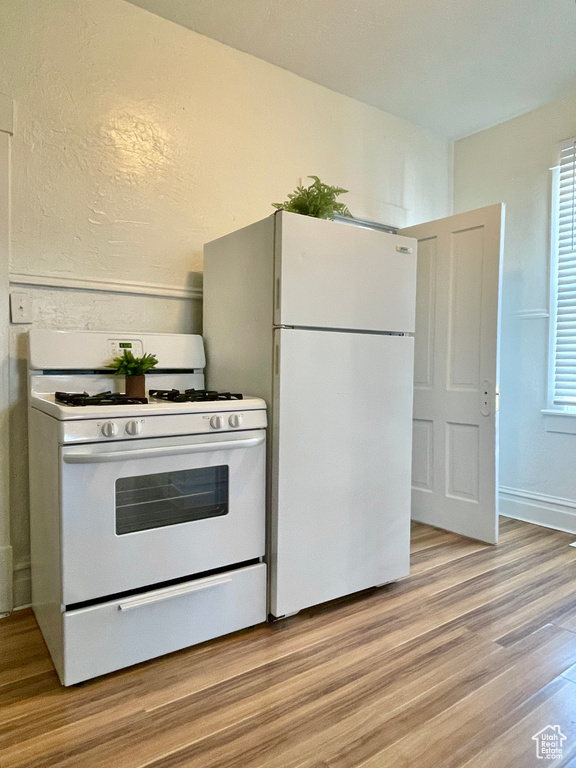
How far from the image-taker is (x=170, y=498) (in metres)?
1.73

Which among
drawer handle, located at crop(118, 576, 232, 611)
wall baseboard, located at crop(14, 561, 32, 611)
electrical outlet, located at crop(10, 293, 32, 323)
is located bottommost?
wall baseboard, located at crop(14, 561, 32, 611)

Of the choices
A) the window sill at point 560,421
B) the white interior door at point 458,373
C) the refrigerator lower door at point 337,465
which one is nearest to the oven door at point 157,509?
the refrigerator lower door at point 337,465

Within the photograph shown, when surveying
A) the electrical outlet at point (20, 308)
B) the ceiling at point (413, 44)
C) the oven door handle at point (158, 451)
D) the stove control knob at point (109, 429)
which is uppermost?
the ceiling at point (413, 44)

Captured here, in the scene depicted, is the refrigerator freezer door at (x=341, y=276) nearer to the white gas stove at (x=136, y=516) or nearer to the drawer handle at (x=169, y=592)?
the white gas stove at (x=136, y=516)

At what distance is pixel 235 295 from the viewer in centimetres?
218

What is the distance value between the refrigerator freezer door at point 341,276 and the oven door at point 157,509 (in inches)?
21.1

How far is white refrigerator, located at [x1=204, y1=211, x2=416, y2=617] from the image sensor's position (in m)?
1.92

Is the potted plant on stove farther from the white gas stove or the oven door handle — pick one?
the oven door handle

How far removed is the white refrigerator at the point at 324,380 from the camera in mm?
1922

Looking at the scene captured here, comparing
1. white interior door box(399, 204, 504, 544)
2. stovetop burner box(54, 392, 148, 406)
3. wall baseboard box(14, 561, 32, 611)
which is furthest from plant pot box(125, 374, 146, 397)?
white interior door box(399, 204, 504, 544)

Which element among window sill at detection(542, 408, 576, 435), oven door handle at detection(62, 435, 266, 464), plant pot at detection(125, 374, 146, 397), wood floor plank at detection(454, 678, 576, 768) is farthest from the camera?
window sill at detection(542, 408, 576, 435)

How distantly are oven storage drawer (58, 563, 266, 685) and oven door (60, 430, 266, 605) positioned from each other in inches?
2.0

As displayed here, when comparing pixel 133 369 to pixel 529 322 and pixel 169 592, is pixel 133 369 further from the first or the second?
pixel 529 322

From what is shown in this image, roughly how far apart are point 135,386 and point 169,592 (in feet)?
2.57
